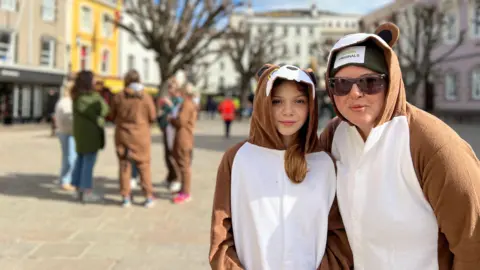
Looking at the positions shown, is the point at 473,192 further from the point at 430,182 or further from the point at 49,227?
the point at 49,227

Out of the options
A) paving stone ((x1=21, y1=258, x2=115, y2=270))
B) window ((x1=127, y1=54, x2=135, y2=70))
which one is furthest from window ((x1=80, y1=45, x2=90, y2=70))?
paving stone ((x1=21, y1=258, x2=115, y2=270))

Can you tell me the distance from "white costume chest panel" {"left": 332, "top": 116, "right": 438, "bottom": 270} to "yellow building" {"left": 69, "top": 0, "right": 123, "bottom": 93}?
3243cm

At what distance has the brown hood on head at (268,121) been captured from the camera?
1.95m


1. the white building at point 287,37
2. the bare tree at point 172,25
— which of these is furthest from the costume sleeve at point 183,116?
the white building at point 287,37

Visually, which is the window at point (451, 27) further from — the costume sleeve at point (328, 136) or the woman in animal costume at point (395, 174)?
the woman in animal costume at point (395, 174)

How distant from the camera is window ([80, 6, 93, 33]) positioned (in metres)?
34.3

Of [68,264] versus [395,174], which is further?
[68,264]

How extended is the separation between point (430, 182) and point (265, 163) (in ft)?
2.15

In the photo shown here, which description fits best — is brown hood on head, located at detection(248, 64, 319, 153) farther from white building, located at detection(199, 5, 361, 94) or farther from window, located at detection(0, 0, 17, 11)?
white building, located at detection(199, 5, 361, 94)

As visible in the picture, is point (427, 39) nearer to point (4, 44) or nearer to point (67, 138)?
point (67, 138)

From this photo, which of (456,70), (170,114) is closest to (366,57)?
(170,114)

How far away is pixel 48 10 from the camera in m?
29.8

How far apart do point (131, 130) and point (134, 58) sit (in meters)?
37.2

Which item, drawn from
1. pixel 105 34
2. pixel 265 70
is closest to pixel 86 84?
pixel 265 70
